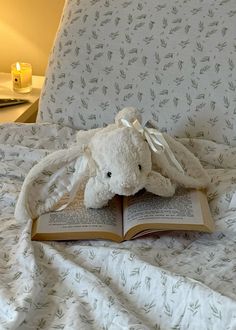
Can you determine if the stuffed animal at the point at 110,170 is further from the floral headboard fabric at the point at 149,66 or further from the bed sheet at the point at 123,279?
the floral headboard fabric at the point at 149,66

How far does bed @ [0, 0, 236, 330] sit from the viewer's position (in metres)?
0.83

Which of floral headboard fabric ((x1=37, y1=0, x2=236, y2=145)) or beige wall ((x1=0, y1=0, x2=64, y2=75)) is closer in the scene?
floral headboard fabric ((x1=37, y1=0, x2=236, y2=145))

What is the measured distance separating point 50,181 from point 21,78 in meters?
0.82

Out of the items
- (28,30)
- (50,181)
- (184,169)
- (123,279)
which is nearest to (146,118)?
(184,169)

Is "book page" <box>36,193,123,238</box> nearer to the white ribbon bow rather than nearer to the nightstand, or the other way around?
the white ribbon bow

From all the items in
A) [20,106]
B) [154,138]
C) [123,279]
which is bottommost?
[20,106]

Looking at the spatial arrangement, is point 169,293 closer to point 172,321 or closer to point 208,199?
point 172,321

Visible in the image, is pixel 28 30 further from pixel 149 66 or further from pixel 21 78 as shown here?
pixel 149 66

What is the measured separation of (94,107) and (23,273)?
1.97 ft

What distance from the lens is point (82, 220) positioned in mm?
1060

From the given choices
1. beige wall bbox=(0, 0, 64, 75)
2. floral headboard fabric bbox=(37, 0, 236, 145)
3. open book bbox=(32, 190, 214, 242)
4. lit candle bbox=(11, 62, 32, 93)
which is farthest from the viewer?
beige wall bbox=(0, 0, 64, 75)

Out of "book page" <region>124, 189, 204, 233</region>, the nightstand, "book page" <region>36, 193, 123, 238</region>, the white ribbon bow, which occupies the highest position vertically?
the white ribbon bow

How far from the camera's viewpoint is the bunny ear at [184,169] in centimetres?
110

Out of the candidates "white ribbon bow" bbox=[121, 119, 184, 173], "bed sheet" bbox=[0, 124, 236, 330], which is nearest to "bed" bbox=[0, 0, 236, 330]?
"bed sheet" bbox=[0, 124, 236, 330]
